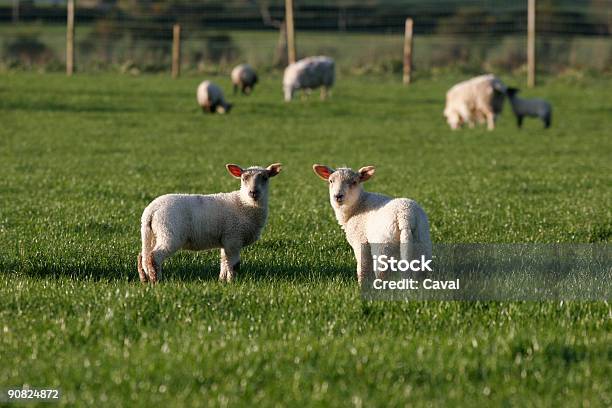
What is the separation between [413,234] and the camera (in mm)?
7781

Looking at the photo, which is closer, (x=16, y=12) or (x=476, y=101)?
(x=476, y=101)

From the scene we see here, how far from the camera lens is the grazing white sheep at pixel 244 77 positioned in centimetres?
3744

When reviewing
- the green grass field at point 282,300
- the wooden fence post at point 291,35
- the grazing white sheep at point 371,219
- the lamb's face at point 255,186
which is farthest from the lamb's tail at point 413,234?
the wooden fence post at point 291,35

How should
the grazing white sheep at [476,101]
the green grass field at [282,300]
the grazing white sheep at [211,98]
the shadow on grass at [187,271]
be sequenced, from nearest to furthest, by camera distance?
the green grass field at [282,300], the shadow on grass at [187,271], the grazing white sheep at [476,101], the grazing white sheep at [211,98]

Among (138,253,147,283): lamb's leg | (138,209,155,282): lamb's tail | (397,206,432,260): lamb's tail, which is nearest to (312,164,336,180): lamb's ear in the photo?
(397,206,432,260): lamb's tail

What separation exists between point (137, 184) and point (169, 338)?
35.2 feet

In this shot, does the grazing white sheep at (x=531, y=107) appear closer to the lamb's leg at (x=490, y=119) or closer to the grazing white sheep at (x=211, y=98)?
the lamb's leg at (x=490, y=119)

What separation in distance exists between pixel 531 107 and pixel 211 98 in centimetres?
1001

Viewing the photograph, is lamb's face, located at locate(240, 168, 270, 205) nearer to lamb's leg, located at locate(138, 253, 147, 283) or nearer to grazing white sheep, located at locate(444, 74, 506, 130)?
lamb's leg, located at locate(138, 253, 147, 283)

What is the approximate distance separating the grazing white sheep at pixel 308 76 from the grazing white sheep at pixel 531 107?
8258 millimetres

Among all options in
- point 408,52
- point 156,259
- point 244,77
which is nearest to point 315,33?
point 408,52

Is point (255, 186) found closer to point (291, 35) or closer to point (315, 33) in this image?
point (291, 35)

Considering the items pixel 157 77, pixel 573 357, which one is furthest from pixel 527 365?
pixel 157 77

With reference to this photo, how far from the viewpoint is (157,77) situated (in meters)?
43.5
